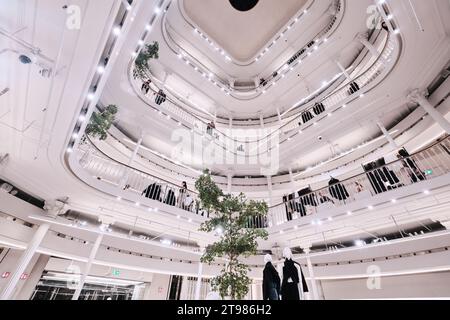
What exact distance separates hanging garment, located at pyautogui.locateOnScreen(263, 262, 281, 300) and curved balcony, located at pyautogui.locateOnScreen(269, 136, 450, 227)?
9.84 feet

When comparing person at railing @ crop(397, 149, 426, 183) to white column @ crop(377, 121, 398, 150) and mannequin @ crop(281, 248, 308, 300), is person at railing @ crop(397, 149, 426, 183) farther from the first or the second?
mannequin @ crop(281, 248, 308, 300)

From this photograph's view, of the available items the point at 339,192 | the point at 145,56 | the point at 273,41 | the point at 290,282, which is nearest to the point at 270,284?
the point at 290,282

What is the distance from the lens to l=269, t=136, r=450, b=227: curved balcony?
5965 mm

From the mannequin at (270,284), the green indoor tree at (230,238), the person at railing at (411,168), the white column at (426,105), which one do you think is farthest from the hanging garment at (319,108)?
the mannequin at (270,284)

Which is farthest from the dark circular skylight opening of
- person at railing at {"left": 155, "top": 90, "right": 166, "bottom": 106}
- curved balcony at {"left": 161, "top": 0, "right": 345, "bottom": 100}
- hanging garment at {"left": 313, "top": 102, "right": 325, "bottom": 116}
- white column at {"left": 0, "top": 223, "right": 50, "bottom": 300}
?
white column at {"left": 0, "top": 223, "right": 50, "bottom": 300}

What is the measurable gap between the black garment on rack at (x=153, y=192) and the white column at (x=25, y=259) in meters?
2.63

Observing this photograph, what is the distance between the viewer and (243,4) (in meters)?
10.9

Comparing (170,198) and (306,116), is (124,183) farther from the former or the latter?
(306,116)

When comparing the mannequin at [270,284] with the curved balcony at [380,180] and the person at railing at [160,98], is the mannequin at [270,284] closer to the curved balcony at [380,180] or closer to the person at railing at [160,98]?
the curved balcony at [380,180]

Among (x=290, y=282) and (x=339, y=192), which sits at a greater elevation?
(x=339, y=192)

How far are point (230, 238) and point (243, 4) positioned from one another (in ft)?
37.1

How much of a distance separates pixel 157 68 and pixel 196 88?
217cm

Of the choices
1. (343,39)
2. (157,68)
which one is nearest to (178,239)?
(157,68)

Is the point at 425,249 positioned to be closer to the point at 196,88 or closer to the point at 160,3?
the point at 160,3
